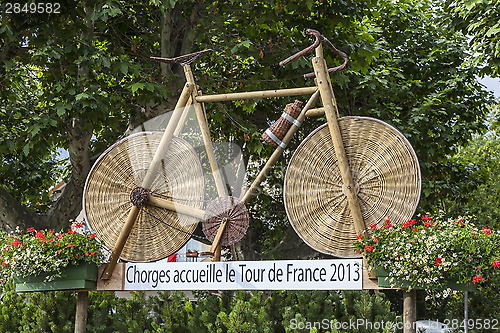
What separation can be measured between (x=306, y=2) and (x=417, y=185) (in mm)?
3030

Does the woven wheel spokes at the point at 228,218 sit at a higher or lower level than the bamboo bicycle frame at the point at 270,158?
lower

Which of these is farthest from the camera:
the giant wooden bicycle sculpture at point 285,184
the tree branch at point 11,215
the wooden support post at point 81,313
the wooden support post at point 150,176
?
the tree branch at point 11,215

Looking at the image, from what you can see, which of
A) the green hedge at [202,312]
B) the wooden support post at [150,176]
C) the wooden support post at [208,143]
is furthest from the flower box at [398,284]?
the wooden support post at [150,176]

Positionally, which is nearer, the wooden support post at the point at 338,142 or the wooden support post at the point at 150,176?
the wooden support post at the point at 338,142

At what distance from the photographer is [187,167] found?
5.12m

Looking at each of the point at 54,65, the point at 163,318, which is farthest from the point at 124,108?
the point at 163,318

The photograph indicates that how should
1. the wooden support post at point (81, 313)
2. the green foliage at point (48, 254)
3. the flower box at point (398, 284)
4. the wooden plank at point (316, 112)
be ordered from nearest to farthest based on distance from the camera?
the flower box at point (398, 284), the wooden plank at point (316, 112), the green foliage at point (48, 254), the wooden support post at point (81, 313)

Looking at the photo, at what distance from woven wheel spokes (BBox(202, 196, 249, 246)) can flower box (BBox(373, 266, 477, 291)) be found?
125 centimetres

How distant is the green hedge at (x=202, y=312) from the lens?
15.9 ft

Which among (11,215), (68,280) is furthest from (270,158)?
(11,215)

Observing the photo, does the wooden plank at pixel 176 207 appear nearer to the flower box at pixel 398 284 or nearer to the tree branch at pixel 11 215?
the flower box at pixel 398 284

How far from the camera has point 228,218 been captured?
4.84 meters

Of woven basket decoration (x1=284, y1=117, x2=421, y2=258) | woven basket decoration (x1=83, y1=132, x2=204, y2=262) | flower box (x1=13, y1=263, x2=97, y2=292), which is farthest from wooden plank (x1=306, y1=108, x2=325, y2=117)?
flower box (x1=13, y1=263, x2=97, y2=292)

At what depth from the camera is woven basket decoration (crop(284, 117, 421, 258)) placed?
4.27 m
